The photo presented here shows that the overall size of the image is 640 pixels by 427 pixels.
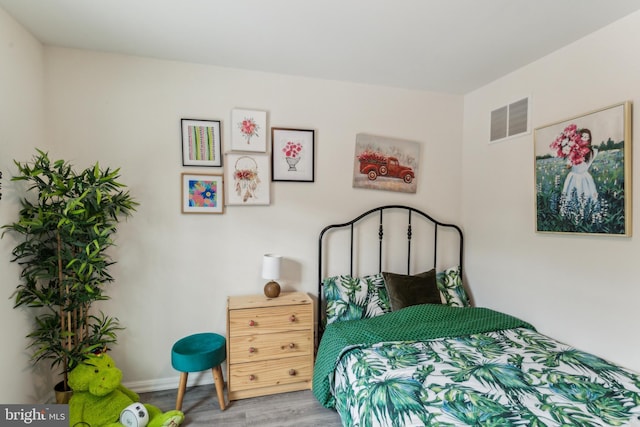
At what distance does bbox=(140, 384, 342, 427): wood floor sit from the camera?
199 centimetres

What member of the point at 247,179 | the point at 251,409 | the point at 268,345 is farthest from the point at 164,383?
the point at 247,179

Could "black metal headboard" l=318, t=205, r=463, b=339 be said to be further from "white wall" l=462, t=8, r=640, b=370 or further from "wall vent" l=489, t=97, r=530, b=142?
"wall vent" l=489, t=97, r=530, b=142

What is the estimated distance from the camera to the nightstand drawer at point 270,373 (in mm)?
2193

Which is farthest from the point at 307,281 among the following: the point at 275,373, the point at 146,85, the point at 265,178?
the point at 146,85

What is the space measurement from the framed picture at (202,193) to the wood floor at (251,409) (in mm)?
1338

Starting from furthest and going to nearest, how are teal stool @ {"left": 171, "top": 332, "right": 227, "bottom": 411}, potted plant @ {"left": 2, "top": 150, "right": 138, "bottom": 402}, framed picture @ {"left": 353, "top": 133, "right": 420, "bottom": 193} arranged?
framed picture @ {"left": 353, "top": 133, "right": 420, "bottom": 193}
teal stool @ {"left": 171, "top": 332, "right": 227, "bottom": 411}
potted plant @ {"left": 2, "top": 150, "right": 138, "bottom": 402}

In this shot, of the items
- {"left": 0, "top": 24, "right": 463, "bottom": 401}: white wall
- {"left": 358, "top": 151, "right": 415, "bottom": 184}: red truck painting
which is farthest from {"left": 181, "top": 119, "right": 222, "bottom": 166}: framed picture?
{"left": 358, "top": 151, "right": 415, "bottom": 184}: red truck painting

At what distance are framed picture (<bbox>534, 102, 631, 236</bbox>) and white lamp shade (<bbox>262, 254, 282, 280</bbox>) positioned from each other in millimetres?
1886

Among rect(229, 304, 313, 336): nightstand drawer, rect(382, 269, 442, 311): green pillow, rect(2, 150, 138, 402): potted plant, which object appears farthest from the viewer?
rect(382, 269, 442, 311): green pillow

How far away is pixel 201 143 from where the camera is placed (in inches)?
93.5

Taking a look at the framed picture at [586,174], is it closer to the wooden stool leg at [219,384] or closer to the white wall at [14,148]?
the wooden stool leg at [219,384]

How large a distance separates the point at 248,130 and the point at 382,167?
117 centimetres

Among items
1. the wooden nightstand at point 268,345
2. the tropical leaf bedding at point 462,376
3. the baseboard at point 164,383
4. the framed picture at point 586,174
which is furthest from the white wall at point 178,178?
the framed picture at point 586,174

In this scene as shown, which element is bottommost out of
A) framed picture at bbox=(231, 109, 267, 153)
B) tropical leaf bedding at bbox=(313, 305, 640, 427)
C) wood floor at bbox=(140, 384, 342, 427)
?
wood floor at bbox=(140, 384, 342, 427)
